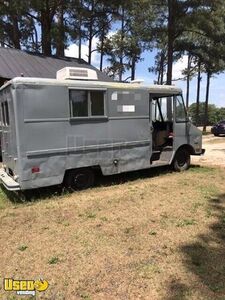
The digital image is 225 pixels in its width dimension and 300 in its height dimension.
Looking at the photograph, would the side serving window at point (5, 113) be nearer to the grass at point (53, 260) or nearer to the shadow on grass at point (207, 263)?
the grass at point (53, 260)

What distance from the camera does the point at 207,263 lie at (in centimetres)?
466

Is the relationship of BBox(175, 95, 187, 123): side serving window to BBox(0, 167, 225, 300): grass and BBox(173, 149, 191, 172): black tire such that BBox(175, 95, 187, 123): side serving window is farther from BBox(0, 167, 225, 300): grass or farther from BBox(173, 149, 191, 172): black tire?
BBox(0, 167, 225, 300): grass

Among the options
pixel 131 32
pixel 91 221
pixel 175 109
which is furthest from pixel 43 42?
pixel 91 221

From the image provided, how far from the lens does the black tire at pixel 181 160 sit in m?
10.6

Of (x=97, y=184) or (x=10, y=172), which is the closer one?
(x=10, y=172)

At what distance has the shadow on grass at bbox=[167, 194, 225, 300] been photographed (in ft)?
13.2

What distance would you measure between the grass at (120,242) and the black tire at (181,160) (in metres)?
2.13

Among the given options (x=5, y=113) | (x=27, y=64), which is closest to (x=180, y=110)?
(x=5, y=113)

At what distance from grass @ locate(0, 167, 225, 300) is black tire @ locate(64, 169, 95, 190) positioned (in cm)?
31

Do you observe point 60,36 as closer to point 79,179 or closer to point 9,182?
point 79,179

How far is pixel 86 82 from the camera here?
8.30 m

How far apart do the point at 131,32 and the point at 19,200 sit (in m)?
26.4

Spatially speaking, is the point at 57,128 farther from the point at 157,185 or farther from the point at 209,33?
the point at 209,33

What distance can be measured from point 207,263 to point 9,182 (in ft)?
15.9
